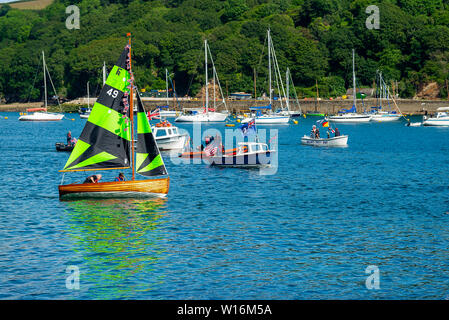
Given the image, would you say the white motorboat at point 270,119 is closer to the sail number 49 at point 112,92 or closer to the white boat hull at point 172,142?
the white boat hull at point 172,142

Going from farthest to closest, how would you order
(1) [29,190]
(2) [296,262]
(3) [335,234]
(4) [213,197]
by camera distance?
(1) [29,190] < (4) [213,197] < (3) [335,234] < (2) [296,262]

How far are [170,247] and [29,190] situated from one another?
22942mm

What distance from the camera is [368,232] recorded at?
36.8 meters

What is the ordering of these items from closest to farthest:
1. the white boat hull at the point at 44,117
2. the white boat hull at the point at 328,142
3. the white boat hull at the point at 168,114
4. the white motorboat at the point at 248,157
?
the white motorboat at the point at 248,157 → the white boat hull at the point at 328,142 → the white boat hull at the point at 44,117 → the white boat hull at the point at 168,114

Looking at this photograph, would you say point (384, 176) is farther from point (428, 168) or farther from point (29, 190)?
point (29, 190)

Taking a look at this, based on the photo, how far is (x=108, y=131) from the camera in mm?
44094

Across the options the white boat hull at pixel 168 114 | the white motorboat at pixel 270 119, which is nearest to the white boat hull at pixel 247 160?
the white motorboat at pixel 270 119

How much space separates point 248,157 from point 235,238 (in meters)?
28.2

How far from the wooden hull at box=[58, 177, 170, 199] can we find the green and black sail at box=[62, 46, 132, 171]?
1.38m

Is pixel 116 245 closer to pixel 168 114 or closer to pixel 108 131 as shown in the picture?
pixel 108 131

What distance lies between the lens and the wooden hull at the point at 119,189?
43.8 metres

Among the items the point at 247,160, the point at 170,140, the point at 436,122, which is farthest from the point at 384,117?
the point at 247,160
